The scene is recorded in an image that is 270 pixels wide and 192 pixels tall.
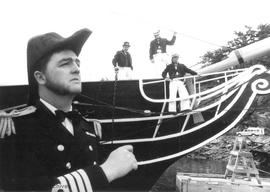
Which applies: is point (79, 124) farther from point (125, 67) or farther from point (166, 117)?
point (125, 67)

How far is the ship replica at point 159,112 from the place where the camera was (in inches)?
138

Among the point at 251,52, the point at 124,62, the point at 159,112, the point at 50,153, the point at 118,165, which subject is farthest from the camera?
the point at 124,62

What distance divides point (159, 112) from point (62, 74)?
224 cm

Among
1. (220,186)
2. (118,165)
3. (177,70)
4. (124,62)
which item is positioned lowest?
(220,186)

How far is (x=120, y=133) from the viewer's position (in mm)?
3539

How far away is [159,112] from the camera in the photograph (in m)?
3.62

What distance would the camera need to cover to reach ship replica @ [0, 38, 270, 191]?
3.50 m

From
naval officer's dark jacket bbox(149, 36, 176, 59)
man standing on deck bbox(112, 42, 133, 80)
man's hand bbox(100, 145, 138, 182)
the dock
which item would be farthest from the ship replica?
the dock

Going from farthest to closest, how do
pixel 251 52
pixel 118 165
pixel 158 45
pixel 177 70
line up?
pixel 158 45
pixel 177 70
pixel 251 52
pixel 118 165

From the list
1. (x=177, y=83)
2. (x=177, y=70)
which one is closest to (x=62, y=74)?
(x=177, y=83)

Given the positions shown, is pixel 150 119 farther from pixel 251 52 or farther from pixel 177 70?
pixel 251 52

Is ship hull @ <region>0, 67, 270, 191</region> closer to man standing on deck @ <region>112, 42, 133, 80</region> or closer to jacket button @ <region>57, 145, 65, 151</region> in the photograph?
man standing on deck @ <region>112, 42, 133, 80</region>

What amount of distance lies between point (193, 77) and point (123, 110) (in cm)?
88

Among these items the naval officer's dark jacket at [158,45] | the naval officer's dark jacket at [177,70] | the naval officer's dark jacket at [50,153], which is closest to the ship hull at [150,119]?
the naval officer's dark jacket at [177,70]
